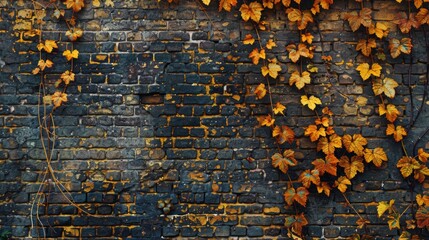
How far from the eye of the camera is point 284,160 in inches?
144

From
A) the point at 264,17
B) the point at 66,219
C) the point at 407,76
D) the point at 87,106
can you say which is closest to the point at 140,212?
the point at 66,219

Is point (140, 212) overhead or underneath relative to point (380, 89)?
underneath

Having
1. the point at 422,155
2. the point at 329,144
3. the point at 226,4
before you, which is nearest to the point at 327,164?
the point at 329,144

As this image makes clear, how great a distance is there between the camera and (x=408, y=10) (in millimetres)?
3768

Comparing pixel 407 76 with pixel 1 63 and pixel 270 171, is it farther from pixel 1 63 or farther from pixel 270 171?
pixel 1 63

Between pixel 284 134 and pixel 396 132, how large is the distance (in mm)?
917

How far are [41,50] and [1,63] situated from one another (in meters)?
0.35

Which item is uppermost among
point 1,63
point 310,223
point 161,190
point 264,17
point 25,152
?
point 264,17

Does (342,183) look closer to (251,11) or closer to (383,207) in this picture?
(383,207)

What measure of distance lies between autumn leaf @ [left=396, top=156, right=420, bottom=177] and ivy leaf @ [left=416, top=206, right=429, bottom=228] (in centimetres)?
30

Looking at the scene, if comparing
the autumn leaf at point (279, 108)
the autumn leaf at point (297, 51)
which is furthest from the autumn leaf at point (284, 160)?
the autumn leaf at point (297, 51)

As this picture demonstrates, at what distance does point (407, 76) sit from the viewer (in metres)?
3.75

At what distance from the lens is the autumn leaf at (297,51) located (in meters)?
3.70

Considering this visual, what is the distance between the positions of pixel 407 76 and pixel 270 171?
140 centimetres
